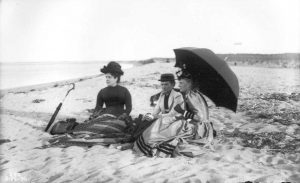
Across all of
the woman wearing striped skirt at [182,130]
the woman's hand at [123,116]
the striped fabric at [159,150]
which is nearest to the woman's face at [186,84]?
the woman wearing striped skirt at [182,130]

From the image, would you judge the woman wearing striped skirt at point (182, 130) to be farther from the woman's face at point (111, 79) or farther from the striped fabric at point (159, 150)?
the woman's face at point (111, 79)

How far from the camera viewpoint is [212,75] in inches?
176

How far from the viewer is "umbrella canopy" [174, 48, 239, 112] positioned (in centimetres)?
436

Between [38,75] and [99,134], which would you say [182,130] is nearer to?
[99,134]

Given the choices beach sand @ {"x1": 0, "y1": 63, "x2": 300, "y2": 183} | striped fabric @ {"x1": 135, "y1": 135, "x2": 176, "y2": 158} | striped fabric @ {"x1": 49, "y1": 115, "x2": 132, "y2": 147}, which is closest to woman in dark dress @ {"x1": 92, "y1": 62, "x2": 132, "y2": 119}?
striped fabric @ {"x1": 49, "y1": 115, "x2": 132, "y2": 147}

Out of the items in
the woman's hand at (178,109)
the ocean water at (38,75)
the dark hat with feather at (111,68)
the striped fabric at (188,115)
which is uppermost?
the dark hat with feather at (111,68)

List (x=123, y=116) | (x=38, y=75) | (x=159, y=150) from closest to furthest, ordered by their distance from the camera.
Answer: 1. (x=159, y=150)
2. (x=123, y=116)
3. (x=38, y=75)

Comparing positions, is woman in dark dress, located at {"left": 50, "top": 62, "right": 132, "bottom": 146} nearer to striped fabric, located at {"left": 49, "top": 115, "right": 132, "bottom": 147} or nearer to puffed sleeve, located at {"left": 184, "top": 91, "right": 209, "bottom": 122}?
striped fabric, located at {"left": 49, "top": 115, "right": 132, "bottom": 147}

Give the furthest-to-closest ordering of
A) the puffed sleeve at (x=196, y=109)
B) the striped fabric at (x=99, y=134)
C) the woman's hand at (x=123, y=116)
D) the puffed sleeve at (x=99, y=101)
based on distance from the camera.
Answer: the puffed sleeve at (x=99, y=101) → the woman's hand at (x=123, y=116) → the striped fabric at (x=99, y=134) → the puffed sleeve at (x=196, y=109)

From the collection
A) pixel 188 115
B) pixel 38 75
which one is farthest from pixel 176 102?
pixel 38 75

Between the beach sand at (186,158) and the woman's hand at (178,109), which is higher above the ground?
the woman's hand at (178,109)

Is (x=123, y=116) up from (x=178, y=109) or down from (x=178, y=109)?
down

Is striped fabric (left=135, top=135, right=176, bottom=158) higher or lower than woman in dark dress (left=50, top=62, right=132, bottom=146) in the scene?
lower

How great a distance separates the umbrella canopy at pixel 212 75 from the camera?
172 inches
